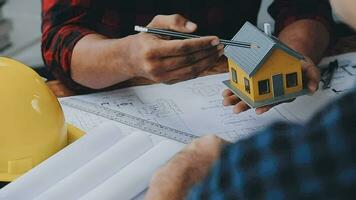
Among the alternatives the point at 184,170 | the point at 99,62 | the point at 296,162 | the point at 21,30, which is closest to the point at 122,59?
the point at 99,62

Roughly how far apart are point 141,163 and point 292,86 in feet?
1.00

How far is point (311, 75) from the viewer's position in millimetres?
1033

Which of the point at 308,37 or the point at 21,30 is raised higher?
the point at 308,37

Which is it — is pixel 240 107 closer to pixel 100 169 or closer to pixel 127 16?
pixel 100 169

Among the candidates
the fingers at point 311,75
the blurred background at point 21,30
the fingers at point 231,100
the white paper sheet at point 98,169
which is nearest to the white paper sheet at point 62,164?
the white paper sheet at point 98,169

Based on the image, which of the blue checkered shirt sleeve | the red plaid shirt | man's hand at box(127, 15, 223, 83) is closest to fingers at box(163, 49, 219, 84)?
man's hand at box(127, 15, 223, 83)

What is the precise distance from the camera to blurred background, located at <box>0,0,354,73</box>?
212 centimetres

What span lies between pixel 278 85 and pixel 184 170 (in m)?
0.32

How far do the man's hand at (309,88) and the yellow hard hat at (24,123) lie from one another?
0.95 ft

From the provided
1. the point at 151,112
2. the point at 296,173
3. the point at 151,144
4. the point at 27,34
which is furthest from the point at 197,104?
the point at 27,34

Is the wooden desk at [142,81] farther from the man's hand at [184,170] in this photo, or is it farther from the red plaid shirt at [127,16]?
the man's hand at [184,170]

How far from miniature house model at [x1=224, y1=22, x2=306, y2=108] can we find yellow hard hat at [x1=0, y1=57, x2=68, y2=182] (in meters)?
0.29

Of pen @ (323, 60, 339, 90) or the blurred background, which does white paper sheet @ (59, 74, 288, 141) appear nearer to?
pen @ (323, 60, 339, 90)

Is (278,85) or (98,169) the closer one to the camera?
(98,169)
